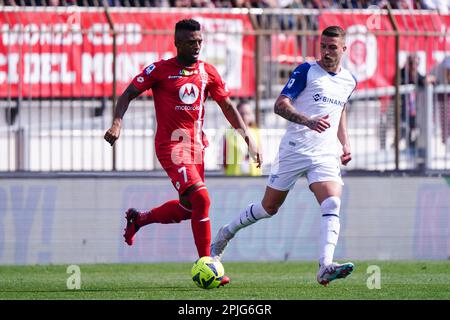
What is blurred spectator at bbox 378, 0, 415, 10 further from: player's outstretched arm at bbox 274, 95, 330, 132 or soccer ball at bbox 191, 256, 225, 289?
soccer ball at bbox 191, 256, 225, 289

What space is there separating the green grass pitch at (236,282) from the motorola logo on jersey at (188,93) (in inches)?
70.1

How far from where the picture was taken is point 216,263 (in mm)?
10242

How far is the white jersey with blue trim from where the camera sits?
1059 centimetres

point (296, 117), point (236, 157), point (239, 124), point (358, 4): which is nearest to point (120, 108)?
point (239, 124)

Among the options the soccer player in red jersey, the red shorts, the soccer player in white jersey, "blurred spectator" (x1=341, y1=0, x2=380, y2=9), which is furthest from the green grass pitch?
"blurred spectator" (x1=341, y1=0, x2=380, y2=9)

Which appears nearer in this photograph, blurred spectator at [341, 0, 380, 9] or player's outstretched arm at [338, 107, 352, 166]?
player's outstretched arm at [338, 107, 352, 166]

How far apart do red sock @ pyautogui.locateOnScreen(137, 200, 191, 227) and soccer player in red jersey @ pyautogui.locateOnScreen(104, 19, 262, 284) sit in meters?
0.03

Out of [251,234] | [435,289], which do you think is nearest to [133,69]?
[251,234]

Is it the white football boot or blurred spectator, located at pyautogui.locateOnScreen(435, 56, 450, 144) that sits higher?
blurred spectator, located at pyautogui.locateOnScreen(435, 56, 450, 144)

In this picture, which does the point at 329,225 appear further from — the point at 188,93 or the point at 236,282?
the point at 188,93

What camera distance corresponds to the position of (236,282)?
37.2 ft

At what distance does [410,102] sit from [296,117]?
649cm

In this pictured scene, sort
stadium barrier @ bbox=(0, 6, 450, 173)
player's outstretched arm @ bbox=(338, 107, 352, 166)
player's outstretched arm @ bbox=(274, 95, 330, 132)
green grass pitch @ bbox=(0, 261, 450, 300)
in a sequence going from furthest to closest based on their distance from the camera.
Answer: stadium barrier @ bbox=(0, 6, 450, 173), player's outstretched arm @ bbox=(338, 107, 352, 166), player's outstretched arm @ bbox=(274, 95, 330, 132), green grass pitch @ bbox=(0, 261, 450, 300)
